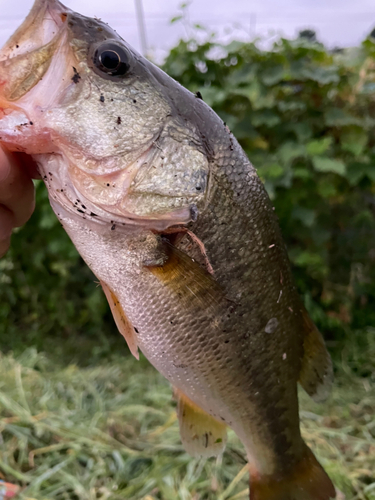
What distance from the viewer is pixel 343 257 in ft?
7.15

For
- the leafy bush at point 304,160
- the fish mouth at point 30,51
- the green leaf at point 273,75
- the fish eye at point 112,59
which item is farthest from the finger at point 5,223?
the green leaf at point 273,75

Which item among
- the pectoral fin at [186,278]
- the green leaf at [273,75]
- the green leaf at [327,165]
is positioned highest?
the green leaf at [273,75]

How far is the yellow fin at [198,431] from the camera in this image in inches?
33.6

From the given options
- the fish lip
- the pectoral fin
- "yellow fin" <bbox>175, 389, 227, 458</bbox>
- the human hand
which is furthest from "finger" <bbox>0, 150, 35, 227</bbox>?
"yellow fin" <bbox>175, 389, 227, 458</bbox>

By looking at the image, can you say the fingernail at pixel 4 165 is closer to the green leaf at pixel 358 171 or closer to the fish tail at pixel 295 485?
the fish tail at pixel 295 485

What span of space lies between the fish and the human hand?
3 centimetres

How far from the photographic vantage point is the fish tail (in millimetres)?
858

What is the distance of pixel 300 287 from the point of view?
210cm

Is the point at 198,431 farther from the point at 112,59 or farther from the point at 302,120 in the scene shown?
the point at 302,120

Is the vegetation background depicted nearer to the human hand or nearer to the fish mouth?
the human hand

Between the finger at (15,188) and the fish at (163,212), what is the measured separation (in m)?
0.03

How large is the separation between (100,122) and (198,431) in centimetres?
72

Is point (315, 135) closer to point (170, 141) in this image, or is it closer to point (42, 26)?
point (170, 141)

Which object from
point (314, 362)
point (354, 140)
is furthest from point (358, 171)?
point (314, 362)
